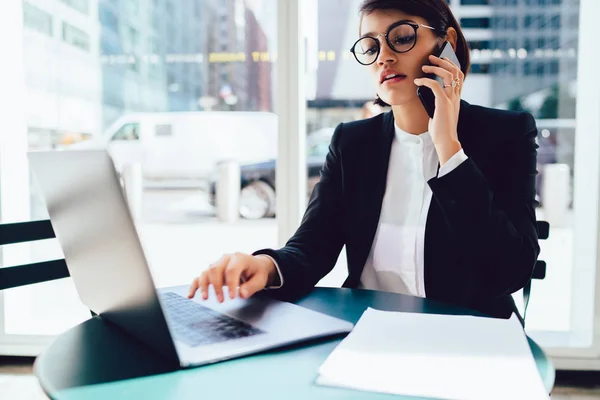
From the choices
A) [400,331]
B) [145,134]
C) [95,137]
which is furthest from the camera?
[145,134]

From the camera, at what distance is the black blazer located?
1.16 m

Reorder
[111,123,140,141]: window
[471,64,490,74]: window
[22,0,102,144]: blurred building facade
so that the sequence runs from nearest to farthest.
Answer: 1. [471,64,490,74]: window
2. [22,0,102,144]: blurred building facade
3. [111,123,140,141]: window

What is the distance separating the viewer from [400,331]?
850 mm

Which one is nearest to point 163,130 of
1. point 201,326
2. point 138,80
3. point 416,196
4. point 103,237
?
point 138,80

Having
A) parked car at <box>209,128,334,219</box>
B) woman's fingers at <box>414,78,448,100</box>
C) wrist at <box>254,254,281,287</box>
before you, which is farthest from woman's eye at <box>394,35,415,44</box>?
parked car at <box>209,128,334,219</box>

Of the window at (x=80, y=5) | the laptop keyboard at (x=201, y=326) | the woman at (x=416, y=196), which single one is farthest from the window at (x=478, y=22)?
the laptop keyboard at (x=201, y=326)

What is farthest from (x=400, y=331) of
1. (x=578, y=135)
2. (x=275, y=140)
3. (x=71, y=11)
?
(x=71, y=11)

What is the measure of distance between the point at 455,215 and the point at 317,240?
14.5 inches

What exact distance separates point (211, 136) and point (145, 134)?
0.62 m

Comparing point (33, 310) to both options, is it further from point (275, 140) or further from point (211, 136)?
point (211, 136)

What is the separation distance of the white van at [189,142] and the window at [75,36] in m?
1.48

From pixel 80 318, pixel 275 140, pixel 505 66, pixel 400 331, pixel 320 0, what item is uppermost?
pixel 320 0

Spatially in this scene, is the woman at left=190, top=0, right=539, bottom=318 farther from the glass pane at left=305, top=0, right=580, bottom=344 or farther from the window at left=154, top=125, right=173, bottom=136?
the window at left=154, top=125, right=173, bottom=136

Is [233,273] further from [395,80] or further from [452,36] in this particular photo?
[452,36]
